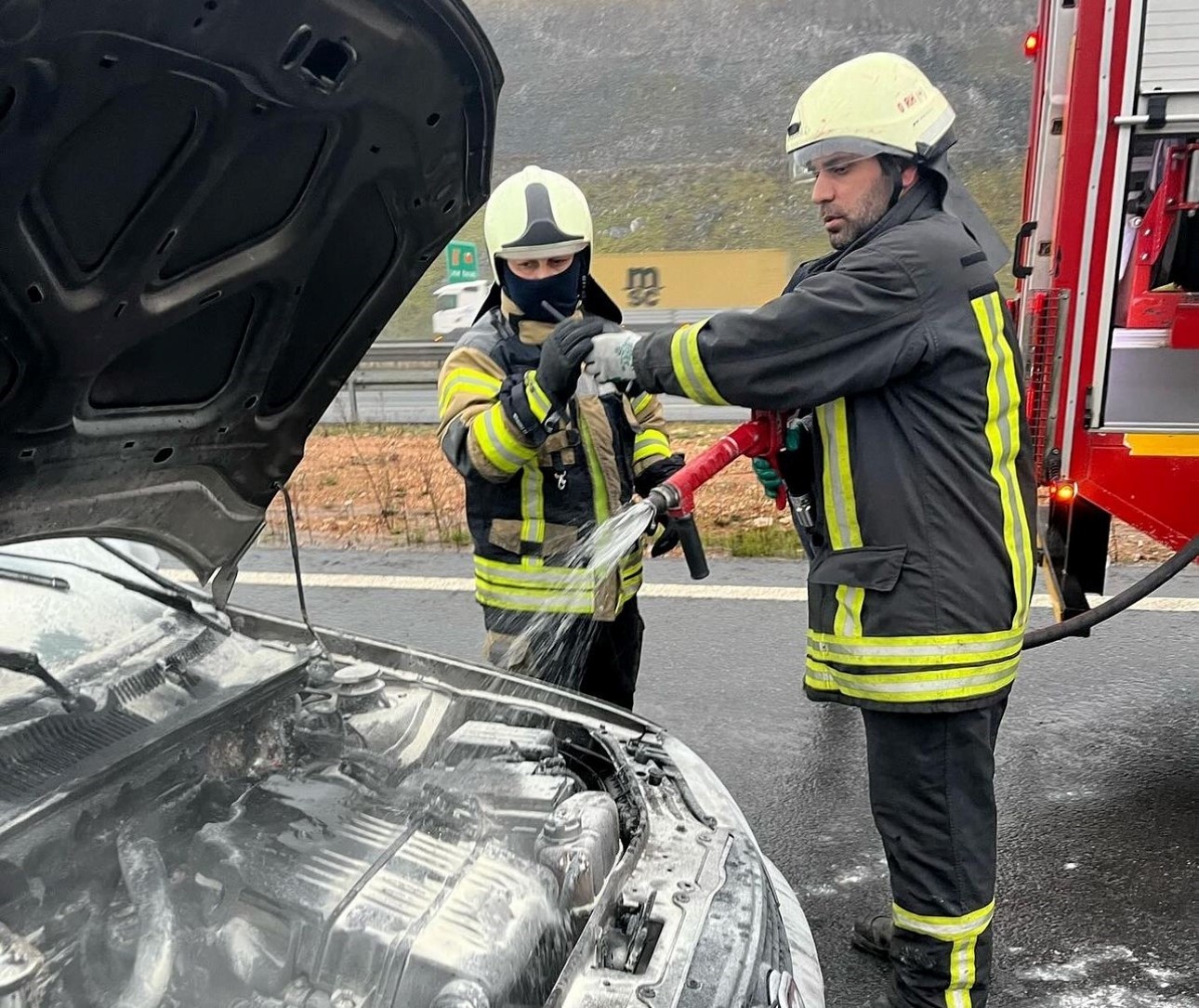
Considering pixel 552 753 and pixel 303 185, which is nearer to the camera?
pixel 303 185

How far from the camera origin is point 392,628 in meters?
5.12

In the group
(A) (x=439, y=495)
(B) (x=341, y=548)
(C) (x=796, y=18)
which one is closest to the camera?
(B) (x=341, y=548)

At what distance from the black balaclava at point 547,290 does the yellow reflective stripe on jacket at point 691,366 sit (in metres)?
0.73

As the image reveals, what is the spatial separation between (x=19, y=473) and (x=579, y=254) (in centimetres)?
169

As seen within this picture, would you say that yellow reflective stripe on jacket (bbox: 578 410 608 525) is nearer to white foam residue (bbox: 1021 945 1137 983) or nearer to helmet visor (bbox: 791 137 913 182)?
helmet visor (bbox: 791 137 913 182)

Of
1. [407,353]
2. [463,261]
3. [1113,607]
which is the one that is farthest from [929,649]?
[463,261]

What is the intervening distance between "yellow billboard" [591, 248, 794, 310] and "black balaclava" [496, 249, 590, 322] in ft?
59.2

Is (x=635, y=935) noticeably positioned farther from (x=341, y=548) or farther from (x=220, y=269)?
(x=341, y=548)

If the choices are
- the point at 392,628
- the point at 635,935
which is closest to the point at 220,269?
the point at 635,935

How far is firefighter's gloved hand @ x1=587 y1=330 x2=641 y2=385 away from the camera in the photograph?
2.40m

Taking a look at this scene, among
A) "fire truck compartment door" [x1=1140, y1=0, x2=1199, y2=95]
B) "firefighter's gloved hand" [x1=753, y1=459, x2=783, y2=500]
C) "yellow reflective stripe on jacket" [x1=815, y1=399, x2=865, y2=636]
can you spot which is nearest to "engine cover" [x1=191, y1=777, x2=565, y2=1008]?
"yellow reflective stripe on jacket" [x1=815, y1=399, x2=865, y2=636]

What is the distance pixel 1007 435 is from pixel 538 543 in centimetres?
131

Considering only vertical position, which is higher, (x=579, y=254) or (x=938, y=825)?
(x=579, y=254)

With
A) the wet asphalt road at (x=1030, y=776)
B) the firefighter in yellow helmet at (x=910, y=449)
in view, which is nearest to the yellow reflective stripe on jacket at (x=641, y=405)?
the firefighter in yellow helmet at (x=910, y=449)
